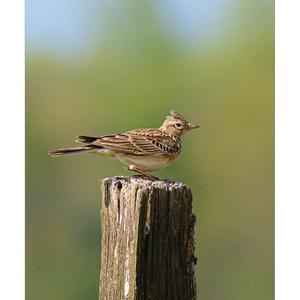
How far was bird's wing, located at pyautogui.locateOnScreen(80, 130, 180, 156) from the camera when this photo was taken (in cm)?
526

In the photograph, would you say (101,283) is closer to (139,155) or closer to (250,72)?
(139,155)

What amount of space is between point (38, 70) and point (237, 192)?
241 centimetres

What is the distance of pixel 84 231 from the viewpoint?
22.8 feet

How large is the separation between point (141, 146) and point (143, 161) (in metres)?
0.12

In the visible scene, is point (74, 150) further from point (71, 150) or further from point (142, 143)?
point (142, 143)

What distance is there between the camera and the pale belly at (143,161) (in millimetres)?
5512

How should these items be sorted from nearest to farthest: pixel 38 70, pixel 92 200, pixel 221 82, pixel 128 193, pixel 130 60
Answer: pixel 128 193
pixel 92 200
pixel 38 70
pixel 221 82
pixel 130 60

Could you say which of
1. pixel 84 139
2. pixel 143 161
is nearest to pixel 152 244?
pixel 84 139

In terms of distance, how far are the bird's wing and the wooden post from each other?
5.17ft

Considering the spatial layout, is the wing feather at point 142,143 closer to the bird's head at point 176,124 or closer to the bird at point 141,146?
the bird at point 141,146

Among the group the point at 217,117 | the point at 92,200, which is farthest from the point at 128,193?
the point at 217,117

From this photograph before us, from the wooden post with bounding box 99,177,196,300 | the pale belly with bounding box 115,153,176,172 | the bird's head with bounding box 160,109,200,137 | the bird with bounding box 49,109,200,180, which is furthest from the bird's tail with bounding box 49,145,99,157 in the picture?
the wooden post with bounding box 99,177,196,300

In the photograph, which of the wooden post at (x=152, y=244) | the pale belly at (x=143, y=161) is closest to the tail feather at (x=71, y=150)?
the pale belly at (x=143, y=161)

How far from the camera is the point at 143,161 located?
555 centimetres
